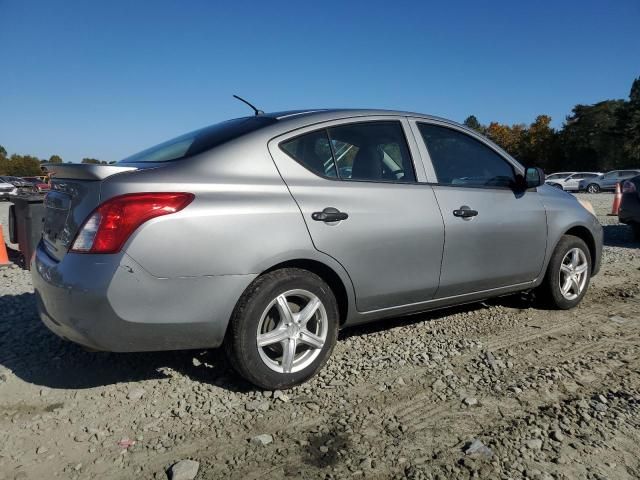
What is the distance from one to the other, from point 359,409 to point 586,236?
314cm

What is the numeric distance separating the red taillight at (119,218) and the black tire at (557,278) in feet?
10.7

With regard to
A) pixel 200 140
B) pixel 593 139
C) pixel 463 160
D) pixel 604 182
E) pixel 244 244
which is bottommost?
pixel 604 182

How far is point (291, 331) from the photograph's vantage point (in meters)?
3.04

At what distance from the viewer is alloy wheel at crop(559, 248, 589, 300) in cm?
464

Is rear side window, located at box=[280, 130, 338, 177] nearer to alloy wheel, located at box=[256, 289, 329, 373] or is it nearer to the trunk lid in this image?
alloy wheel, located at box=[256, 289, 329, 373]

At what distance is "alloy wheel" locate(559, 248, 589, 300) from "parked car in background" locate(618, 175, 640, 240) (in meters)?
4.47

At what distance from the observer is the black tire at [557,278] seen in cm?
450

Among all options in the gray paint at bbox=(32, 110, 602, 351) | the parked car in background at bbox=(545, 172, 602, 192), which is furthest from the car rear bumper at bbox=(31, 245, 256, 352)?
the parked car in background at bbox=(545, 172, 602, 192)

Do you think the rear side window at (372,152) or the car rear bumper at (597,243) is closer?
the rear side window at (372,152)

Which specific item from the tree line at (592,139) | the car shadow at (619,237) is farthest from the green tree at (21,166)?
the car shadow at (619,237)

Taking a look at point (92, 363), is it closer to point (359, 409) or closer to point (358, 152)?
point (359, 409)

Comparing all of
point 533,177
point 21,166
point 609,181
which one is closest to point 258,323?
point 533,177

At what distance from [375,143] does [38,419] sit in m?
2.57

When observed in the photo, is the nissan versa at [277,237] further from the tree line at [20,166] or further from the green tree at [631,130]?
the tree line at [20,166]
